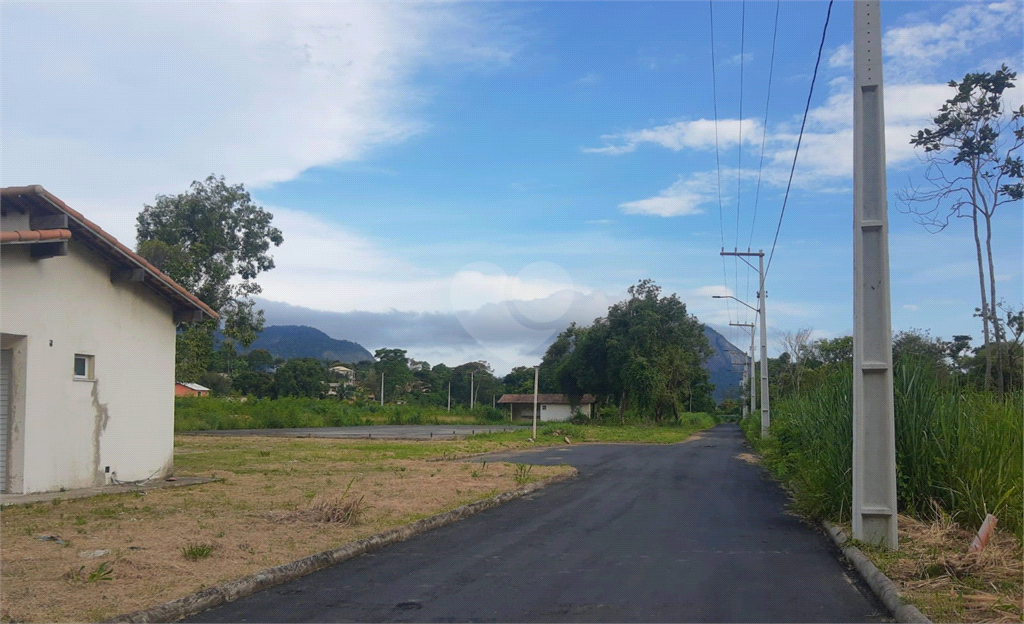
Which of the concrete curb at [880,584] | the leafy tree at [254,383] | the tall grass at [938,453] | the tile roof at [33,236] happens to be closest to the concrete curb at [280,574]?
the concrete curb at [880,584]

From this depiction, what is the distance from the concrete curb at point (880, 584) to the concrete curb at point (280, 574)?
5.58m

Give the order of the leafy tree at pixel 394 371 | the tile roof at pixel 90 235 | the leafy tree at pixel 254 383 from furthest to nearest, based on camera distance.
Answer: the leafy tree at pixel 394 371 → the leafy tree at pixel 254 383 → the tile roof at pixel 90 235

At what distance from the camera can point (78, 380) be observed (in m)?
15.1

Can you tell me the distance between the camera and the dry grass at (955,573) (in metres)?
6.59

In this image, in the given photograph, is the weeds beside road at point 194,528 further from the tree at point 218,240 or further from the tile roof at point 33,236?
the tree at point 218,240

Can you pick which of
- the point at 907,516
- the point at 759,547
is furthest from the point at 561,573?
the point at 907,516

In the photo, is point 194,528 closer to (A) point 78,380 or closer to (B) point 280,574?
(B) point 280,574

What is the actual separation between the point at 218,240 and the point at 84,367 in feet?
95.4

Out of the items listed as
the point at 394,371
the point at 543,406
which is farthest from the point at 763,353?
the point at 394,371

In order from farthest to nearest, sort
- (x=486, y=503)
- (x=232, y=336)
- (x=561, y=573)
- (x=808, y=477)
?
(x=232, y=336) → (x=486, y=503) → (x=808, y=477) → (x=561, y=573)

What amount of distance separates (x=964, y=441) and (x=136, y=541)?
10188 mm

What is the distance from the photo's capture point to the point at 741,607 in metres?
7.28

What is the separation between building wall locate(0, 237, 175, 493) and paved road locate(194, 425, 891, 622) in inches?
292

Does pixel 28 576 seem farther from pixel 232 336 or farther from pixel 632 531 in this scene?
pixel 232 336
